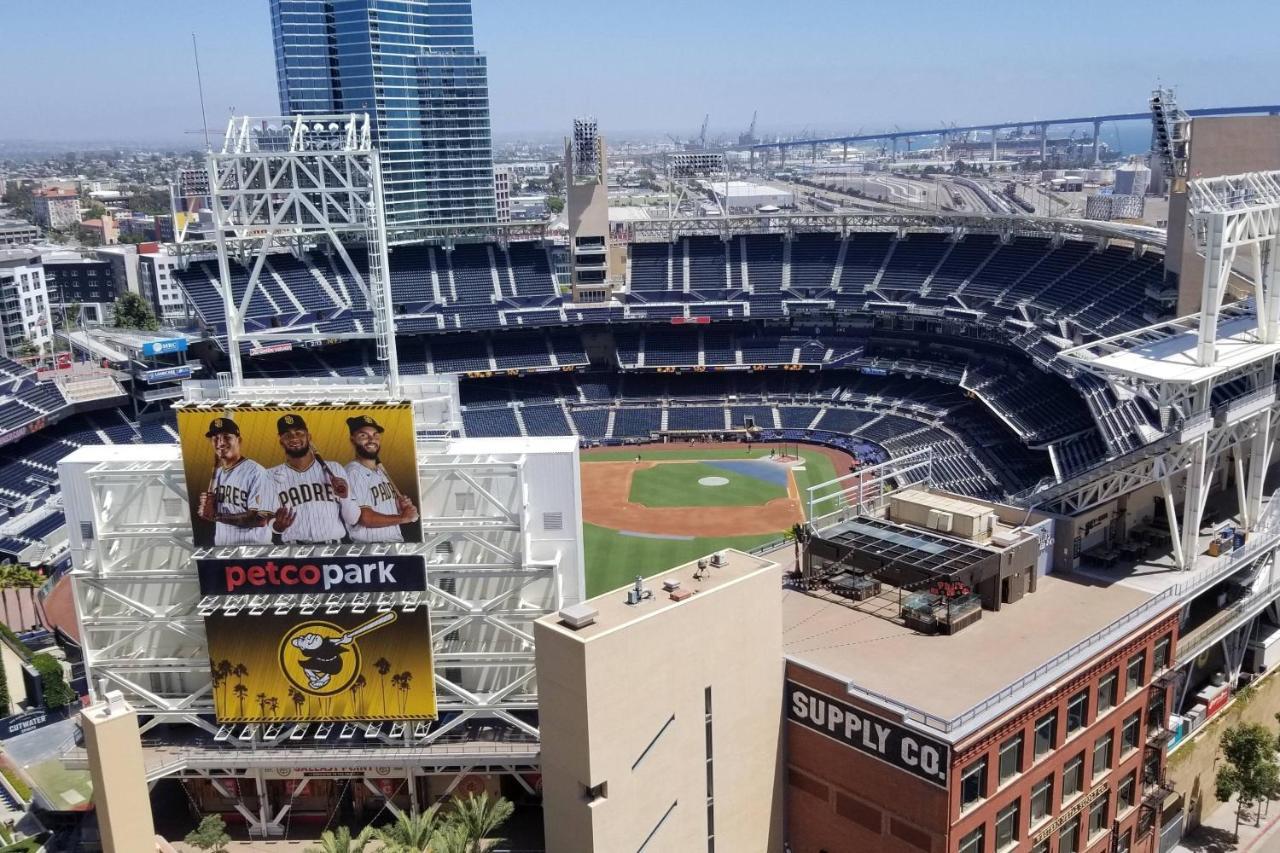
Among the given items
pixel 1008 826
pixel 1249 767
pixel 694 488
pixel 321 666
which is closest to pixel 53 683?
pixel 321 666

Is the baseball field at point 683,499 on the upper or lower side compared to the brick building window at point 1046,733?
lower

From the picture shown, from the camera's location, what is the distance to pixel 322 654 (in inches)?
1326

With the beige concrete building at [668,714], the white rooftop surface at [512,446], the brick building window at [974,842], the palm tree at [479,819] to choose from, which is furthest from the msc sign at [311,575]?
the brick building window at [974,842]

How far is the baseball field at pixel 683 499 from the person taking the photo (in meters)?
64.0

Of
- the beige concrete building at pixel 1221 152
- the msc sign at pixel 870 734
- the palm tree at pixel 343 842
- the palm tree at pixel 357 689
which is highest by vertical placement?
the beige concrete building at pixel 1221 152

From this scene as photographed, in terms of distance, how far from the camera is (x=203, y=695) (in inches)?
1372

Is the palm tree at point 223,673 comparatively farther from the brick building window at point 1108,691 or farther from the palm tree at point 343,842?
the brick building window at point 1108,691

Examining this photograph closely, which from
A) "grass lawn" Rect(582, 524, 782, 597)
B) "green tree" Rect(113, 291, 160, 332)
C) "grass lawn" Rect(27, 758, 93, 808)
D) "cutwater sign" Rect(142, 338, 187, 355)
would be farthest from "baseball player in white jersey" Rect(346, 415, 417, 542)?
"green tree" Rect(113, 291, 160, 332)

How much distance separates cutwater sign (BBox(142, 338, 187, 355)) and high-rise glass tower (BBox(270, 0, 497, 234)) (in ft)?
236

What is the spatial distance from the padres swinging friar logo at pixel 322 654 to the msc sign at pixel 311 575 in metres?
1.18

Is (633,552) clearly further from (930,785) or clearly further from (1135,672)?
(930,785)

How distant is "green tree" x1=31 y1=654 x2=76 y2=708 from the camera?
43.5 metres

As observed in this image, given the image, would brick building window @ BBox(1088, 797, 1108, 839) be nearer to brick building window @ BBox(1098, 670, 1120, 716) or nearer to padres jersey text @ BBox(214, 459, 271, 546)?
brick building window @ BBox(1098, 670, 1120, 716)

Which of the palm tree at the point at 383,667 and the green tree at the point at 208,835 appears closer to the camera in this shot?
the green tree at the point at 208,835
